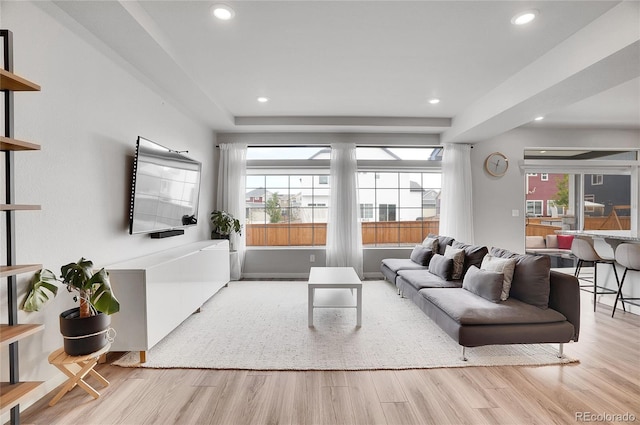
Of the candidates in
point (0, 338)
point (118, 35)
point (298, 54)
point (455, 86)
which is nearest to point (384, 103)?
point (455, 86)

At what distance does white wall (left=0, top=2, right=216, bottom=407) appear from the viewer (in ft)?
6.17

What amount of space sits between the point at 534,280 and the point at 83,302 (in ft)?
11.2

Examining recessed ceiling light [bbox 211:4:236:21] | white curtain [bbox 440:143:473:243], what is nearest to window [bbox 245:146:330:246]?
white curtain [bbox 440:143:473:243]

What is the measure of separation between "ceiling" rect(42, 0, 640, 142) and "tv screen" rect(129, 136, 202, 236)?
774mm

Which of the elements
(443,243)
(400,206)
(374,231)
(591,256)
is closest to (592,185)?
(591,256)

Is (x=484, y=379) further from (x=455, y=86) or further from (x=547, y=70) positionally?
(x=455, y=86)

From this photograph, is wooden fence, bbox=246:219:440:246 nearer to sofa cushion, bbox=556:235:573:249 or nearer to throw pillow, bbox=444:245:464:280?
throw pillow, bbox=444:245:464:280

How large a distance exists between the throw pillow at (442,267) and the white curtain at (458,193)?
5.39 ft

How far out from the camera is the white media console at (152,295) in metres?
2.41

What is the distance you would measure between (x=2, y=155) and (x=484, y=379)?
3403 mm

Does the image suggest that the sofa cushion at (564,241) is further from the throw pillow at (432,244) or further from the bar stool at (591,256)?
the throw pillow at (432,244)

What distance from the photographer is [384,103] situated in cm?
423

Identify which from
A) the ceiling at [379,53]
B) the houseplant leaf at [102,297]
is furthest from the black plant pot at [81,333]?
the ceiling at [379,53]

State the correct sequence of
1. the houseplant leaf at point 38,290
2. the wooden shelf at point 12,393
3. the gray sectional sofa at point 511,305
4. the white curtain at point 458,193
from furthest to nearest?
the white curtain at point 458,193
the gray sectional sofa at point 511,305
the houseplant leaf at point 38,290
the wooden shelf at point 12,393
